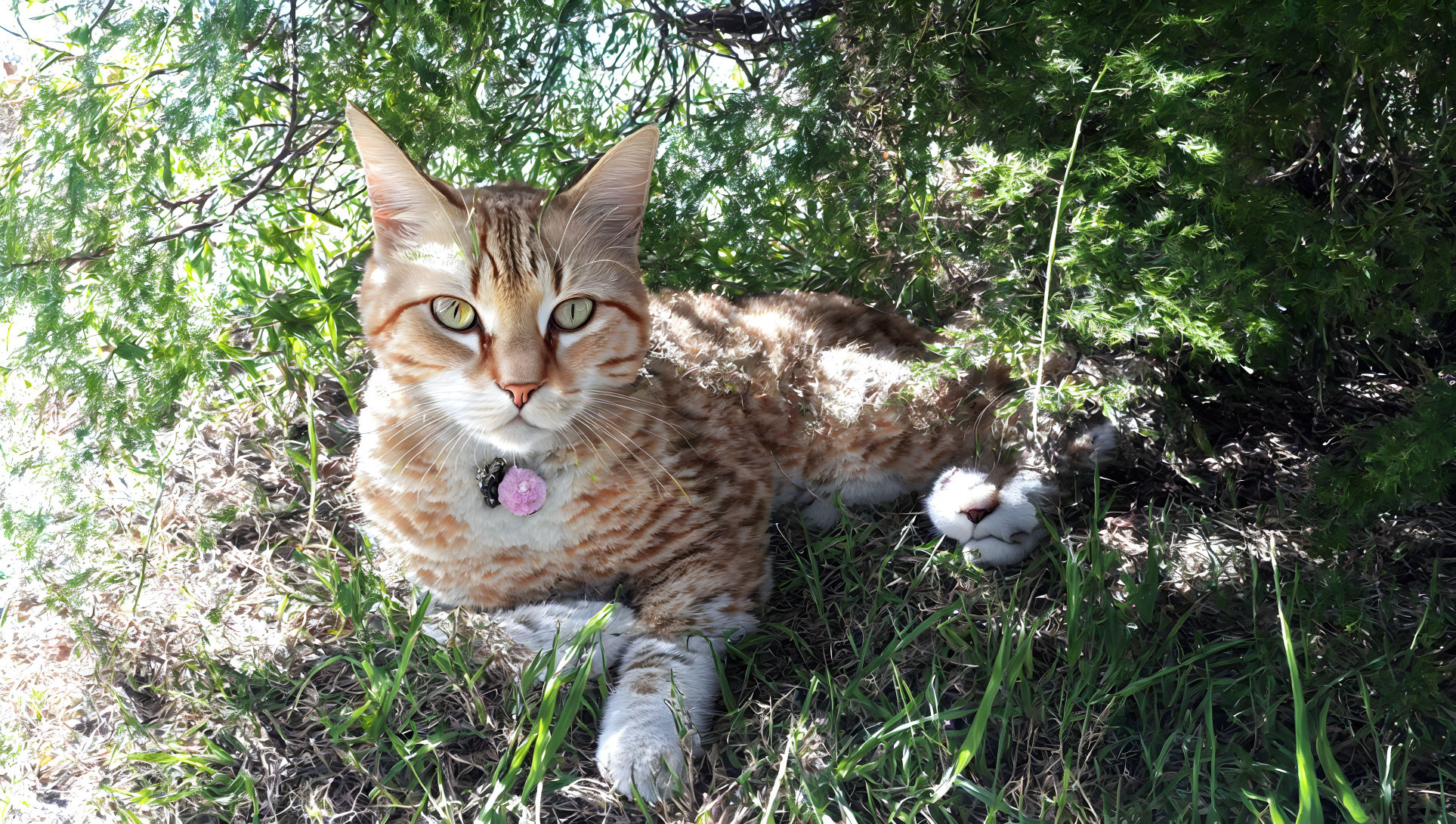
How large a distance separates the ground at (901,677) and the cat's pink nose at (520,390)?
531 millimetres

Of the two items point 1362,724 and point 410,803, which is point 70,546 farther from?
point 1362,724

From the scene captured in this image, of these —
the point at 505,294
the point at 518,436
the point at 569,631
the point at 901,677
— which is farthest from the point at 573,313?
the point at 901,677

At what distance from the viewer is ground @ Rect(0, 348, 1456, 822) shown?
5.89ft

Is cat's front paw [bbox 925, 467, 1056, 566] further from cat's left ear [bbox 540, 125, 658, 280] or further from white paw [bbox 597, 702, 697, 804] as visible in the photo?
cat's left ear [bbox 540, 125, 658, 280]

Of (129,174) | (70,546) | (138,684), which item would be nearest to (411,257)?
(129,174)

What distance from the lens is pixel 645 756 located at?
1.86 metres

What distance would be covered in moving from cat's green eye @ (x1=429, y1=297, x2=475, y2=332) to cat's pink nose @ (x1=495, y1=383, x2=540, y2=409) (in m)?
0.16

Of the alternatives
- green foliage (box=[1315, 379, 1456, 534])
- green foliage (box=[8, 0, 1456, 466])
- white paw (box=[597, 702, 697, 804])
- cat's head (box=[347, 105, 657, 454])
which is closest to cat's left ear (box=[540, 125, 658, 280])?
cat's head (box=[347, 105, 657, 454])

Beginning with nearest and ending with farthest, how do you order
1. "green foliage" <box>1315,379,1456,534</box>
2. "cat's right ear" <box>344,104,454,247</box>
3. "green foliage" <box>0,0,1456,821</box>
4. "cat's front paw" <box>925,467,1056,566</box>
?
"green foliage" <box>1315,379,1456,534</box> → "green foliage" <box>0,0,1456,821</box> → "cat's right ear" <box>344,104,454,247</box> → "cat's front paw" <box>925,467,1056,566</box>

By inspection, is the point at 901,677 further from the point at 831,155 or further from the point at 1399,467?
the point at 831,155

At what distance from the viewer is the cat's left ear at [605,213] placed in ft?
6.59

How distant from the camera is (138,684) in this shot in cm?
222

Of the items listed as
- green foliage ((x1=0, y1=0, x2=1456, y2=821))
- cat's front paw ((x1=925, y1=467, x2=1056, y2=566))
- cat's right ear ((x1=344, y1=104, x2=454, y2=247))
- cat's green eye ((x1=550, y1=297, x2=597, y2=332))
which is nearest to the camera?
green foliage ((x1=0, y1=0, x2=1456, y2=821))

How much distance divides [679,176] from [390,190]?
71 centimetres
